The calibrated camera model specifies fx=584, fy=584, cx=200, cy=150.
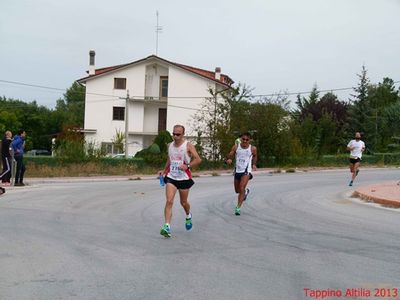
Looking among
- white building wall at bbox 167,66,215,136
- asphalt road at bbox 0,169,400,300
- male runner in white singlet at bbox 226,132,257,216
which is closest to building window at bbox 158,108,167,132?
white building wall at bbox 167,66,215,136

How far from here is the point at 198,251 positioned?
8.16 metres

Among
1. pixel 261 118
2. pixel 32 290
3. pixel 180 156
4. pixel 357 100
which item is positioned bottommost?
pixel 32 290

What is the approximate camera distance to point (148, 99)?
54219mm

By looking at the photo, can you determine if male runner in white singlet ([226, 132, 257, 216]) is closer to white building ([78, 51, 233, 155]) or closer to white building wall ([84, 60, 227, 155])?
white building ([78, 51, 233, 155])

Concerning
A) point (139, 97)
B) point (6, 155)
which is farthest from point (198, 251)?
point (139, 97)

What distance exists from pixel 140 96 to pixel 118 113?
276cm

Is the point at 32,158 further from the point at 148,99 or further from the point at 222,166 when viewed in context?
the point at 148,99

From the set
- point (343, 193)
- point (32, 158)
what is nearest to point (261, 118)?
point (32, 158)

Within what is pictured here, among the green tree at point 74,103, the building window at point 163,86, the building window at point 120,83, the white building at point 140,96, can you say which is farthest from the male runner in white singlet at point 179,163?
the green tree at point 74,103

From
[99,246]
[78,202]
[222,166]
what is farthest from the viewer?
[222,166]

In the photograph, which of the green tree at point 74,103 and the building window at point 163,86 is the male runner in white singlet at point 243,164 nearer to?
the building window at point 163,86

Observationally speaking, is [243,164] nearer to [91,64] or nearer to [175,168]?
[175,168]

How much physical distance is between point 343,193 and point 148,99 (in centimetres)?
3853

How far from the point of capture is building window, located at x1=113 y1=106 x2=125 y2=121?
2147 inches
